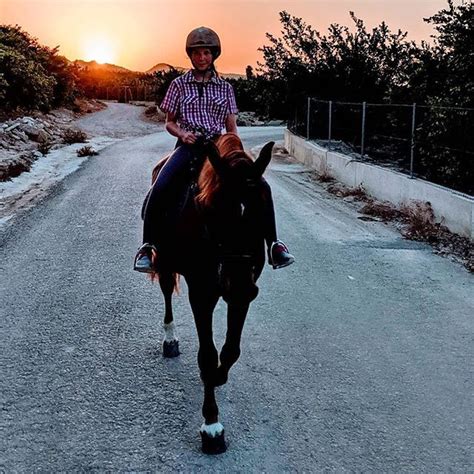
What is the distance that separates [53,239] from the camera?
8.34 meters

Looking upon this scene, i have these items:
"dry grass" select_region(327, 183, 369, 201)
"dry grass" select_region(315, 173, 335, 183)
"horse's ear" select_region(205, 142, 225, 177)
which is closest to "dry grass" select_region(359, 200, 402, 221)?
"dry grass" select_region(327, 183, 369, 201)

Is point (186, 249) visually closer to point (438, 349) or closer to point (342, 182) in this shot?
point (438, 349)

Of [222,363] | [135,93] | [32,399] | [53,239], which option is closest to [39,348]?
[32,399]

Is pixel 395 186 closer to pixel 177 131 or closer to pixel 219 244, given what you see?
pixel 177 131

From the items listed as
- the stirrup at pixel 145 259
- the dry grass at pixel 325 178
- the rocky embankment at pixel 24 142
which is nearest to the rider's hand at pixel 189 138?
the stirrup at pixel 145 259

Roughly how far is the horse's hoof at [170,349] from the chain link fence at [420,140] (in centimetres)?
619

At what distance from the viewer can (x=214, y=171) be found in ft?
10.0

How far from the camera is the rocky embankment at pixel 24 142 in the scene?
48.0ft

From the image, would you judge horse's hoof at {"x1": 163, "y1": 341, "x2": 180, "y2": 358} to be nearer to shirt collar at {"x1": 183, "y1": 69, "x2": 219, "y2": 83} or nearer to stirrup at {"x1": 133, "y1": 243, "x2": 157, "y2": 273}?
stirrup at {"x1": 133, "y1": 243, "x2": 157, "y2": 273}

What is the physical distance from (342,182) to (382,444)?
10.9 m

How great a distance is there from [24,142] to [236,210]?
57.4 ft

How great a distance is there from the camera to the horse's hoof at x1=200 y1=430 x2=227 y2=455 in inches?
131

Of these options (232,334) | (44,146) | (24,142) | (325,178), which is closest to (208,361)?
(232,334)

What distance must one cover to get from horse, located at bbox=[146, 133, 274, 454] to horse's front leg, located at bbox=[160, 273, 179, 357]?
0.85 meters
